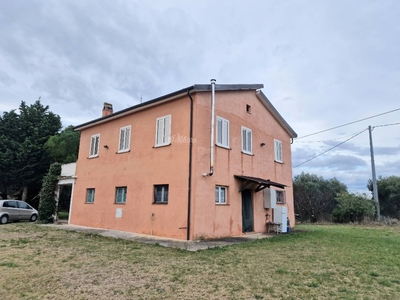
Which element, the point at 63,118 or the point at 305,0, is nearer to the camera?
the point at 305,0

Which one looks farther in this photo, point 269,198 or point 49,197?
point 49,197

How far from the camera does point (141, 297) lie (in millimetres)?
4102

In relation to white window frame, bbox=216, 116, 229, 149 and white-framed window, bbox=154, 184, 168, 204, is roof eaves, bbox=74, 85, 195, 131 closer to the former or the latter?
white window frame, bbox=216, 116, 229, 149

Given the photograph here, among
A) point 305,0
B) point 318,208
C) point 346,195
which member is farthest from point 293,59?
point 318,208

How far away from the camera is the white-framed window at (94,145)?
1531 cm

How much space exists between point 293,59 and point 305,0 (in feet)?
9.49

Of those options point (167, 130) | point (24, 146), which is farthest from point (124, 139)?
point (24, 146)

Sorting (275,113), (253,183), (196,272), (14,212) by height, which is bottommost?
(196,272)

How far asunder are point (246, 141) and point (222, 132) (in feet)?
6.48

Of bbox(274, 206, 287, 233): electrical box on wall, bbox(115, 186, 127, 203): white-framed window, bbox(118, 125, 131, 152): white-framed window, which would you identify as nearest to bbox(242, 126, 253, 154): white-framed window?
bbox(274, 206, 287, 233): electrical box on wall

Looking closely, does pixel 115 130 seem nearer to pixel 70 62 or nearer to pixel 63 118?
pixel 70 62

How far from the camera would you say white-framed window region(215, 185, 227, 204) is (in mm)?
11102

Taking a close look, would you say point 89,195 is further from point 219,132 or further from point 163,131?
point 219,132

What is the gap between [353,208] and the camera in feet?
66.4
